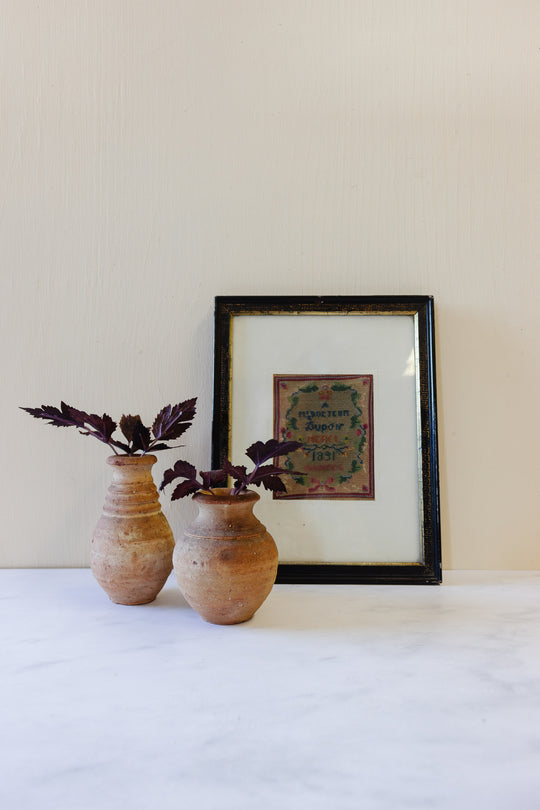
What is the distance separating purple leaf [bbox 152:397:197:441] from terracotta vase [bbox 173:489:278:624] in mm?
120

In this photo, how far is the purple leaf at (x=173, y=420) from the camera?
803mm

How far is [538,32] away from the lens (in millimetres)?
965

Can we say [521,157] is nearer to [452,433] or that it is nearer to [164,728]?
[452,433]

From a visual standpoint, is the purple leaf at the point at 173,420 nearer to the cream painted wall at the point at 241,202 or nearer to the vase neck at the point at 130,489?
the vase neck at the point at 130,489

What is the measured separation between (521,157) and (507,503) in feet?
1.95

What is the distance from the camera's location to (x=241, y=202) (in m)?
0.97

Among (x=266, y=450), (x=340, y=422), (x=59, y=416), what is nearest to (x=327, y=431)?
(x=340, y=422)

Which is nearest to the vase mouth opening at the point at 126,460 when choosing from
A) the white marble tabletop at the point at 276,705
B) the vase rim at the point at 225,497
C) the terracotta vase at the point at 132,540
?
the terracotta vase at the point at 132,540

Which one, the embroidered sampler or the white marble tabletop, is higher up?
the embroidered sampler

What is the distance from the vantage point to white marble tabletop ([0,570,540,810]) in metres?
0.43

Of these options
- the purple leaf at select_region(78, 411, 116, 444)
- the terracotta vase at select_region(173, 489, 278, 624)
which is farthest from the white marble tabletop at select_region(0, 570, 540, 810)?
the purple leaf at select_region(78, 411, 116, 444)

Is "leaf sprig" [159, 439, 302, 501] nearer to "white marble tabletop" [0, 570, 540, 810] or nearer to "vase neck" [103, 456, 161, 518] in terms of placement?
"vase neck" [103, 456, 161, 518]

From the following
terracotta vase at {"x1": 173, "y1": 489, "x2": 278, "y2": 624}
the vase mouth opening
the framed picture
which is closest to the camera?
terracotta vase at {"x1": 173, "y1": 489, "x2": 278, "y2": 624}

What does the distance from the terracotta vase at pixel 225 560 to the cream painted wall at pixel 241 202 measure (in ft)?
0.81
